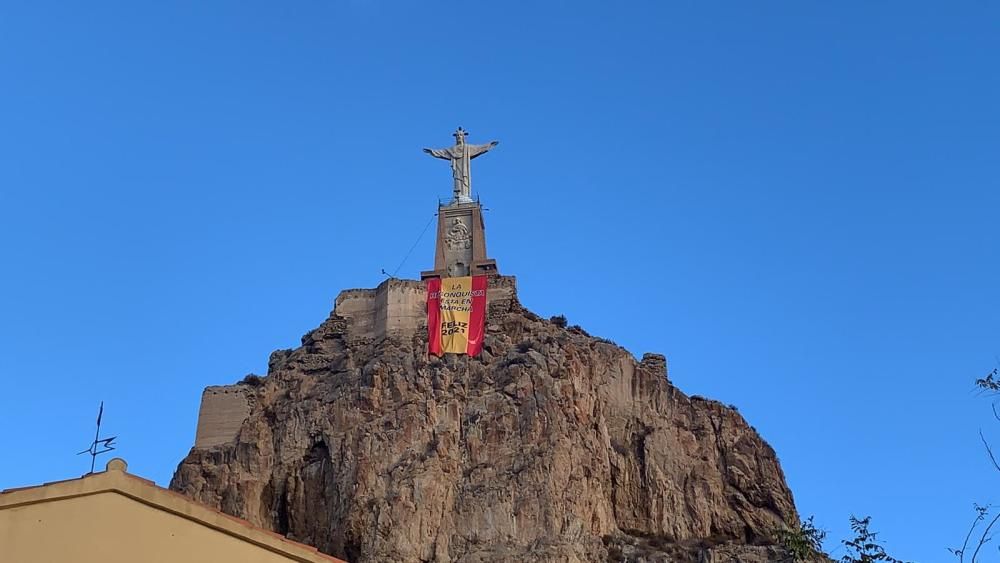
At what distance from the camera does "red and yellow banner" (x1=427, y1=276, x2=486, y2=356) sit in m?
64.0

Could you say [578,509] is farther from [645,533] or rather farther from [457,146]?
[457,146]

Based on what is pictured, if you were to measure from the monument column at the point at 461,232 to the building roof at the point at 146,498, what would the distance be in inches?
1825

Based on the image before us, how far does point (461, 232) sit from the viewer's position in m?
70.8

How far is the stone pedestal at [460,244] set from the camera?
226 ft

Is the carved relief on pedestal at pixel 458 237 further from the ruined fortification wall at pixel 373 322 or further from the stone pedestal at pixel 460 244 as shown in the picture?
the ruined fortification wall at pixel 373 322

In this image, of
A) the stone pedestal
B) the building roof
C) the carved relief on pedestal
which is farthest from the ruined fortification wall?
the building roof

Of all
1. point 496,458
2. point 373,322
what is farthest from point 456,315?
point 496,458

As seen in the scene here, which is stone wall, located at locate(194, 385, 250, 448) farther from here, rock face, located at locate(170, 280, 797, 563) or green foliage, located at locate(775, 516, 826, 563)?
green foliage, located at locate(775, 516, 826, 563)

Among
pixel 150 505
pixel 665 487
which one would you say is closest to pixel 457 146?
pixel 665 487

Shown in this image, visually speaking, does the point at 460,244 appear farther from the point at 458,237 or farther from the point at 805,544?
the point at 805,544

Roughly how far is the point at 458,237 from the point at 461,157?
243 inches

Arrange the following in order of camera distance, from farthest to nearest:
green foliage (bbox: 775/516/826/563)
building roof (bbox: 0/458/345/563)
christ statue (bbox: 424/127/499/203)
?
christ statue (bbox: 424/127/499/203), green foliage (bbox: 775/516/826/563), building roof (bbox: 0/458/345/563)

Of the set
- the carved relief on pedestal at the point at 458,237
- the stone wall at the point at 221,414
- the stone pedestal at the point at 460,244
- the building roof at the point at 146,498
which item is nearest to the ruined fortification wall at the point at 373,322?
the stone wall at the point at 221,414

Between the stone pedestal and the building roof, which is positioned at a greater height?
the stone pedestal
